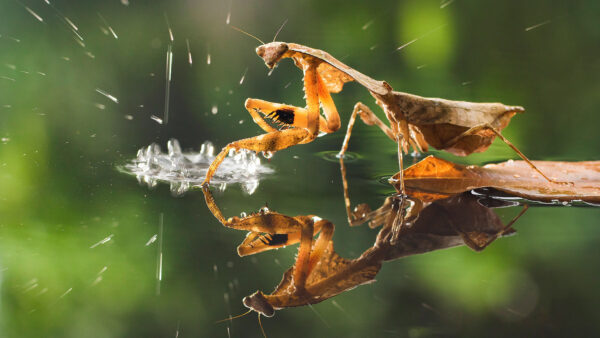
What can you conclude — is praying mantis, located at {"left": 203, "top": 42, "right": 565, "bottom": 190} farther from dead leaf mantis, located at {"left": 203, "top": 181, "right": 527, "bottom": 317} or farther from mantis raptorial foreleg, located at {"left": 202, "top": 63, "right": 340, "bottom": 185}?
dead leaf mantis, located at {"left": 203, "top": 181, "right": 527, "bottom": 317}

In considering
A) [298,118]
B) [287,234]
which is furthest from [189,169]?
[287,234]

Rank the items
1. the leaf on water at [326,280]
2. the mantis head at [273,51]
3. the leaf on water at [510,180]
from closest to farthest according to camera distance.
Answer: the leaf on water at [326,280] → the leaf on water at [510,180] → the mantis head at [273,51]

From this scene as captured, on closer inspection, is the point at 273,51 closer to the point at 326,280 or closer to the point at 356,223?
the point at 356,223

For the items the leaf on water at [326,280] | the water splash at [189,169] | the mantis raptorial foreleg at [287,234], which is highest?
the leaf on water at [326,280]

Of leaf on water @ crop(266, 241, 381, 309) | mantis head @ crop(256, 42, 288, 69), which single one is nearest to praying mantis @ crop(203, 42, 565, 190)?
mantis head @ crop(256, 42, 288, 69)

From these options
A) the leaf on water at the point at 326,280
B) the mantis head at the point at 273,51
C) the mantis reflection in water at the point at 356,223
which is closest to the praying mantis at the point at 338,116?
the mantis head at the point at 273,51

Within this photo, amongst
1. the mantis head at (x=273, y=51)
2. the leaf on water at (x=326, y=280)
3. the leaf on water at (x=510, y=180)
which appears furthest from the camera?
the mantis head at (x=273, y=51)

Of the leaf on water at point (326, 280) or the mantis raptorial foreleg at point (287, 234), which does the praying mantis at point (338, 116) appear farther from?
the leaf on water at point (326, 280)
